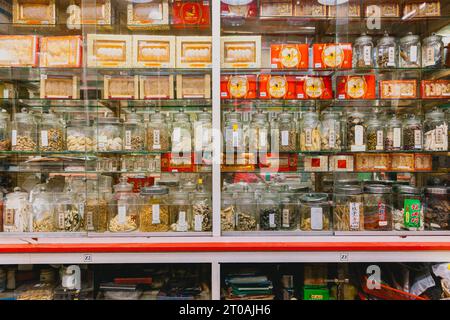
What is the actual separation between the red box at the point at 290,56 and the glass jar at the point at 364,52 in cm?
43

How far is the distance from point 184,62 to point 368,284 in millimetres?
2231

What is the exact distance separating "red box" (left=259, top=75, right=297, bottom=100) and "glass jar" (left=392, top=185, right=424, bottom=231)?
1203 millimetres

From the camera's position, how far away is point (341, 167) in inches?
100

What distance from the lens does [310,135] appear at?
2488 mm

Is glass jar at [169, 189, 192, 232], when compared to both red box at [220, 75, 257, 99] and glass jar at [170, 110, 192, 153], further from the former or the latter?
red box at [220, 75, 257, 99]

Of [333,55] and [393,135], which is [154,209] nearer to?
[333,55]

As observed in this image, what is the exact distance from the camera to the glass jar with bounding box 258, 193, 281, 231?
7.73 ft

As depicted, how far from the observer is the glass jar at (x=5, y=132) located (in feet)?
8.00

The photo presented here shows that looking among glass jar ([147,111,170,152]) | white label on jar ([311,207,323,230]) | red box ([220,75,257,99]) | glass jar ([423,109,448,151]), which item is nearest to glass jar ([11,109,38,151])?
glass jar ([147,111,170,152])

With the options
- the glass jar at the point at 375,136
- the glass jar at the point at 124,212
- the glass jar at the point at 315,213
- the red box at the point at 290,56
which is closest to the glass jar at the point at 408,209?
the glass jar at the point at 375,136

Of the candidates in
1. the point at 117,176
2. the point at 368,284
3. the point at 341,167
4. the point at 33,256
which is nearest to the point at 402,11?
the point at 341,167
